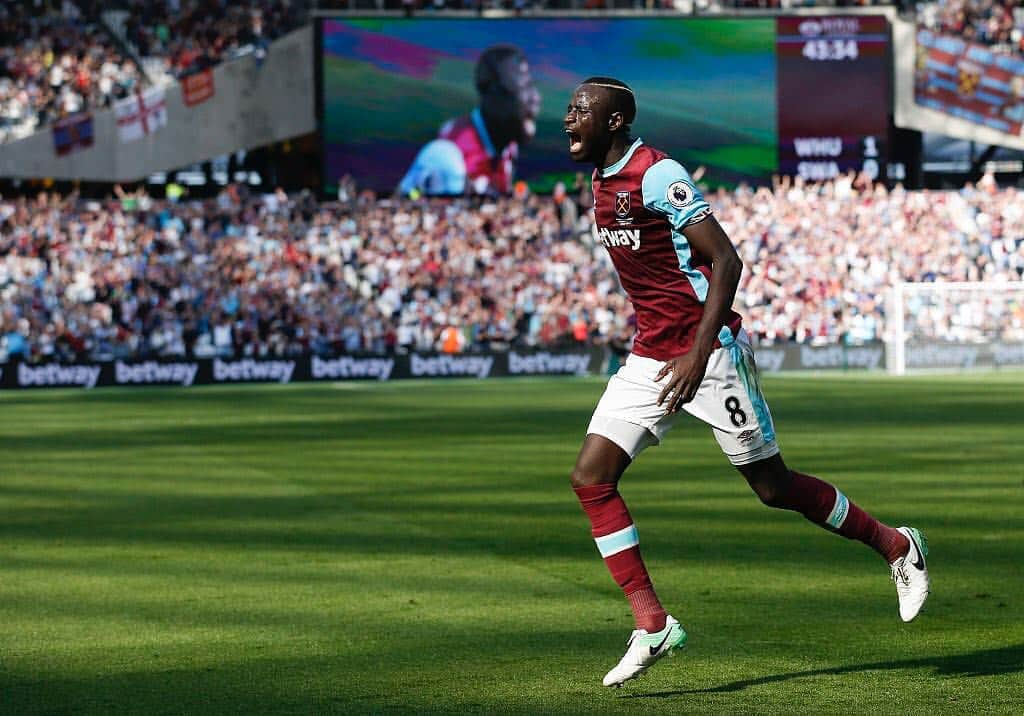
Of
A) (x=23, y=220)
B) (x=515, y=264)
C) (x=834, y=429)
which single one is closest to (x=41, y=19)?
(x=23, y=220)

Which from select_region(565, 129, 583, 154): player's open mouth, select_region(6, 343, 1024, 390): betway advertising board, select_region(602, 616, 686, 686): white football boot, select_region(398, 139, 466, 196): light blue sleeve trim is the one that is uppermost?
select_region(398, 139, 466, 196): light blue sleeve trim

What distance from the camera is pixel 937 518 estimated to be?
13.9 meters

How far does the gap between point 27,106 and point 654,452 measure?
28240 millimetres

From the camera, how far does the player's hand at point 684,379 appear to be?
7184 mm

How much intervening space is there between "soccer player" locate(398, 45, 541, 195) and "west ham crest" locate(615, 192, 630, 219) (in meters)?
36.5

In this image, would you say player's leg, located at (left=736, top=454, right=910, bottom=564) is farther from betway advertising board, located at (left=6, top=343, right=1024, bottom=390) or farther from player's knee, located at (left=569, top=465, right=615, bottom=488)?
betway advertising board, located at (left=6, top=343, right=1024, bottom=390)

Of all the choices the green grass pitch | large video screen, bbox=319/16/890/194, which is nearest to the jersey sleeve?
the green grass pitch

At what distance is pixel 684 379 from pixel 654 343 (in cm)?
32

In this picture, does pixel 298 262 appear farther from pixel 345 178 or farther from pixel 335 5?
pixel 335 5

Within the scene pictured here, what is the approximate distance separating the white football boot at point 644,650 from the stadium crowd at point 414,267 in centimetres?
3477

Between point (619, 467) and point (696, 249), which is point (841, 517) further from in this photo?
point (696, 249)

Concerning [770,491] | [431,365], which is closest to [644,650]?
[770,491]

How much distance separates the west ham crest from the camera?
23.8 feet

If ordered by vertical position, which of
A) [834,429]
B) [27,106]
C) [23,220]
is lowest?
Result: [834,429]
